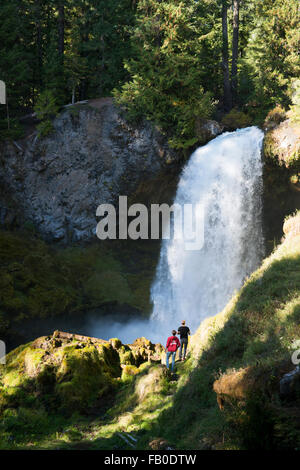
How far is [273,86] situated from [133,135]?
397 inches

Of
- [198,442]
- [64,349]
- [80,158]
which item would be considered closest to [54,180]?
[80,158]

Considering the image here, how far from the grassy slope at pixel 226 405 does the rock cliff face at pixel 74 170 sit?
1398 cm

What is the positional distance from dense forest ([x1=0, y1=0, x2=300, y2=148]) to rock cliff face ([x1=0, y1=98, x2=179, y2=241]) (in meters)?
1.29

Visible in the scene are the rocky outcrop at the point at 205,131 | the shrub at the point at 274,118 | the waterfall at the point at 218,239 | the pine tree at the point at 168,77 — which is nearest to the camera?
the waterfall at the point at 218,239

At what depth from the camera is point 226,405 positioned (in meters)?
5.75

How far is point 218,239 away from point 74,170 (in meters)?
11.2

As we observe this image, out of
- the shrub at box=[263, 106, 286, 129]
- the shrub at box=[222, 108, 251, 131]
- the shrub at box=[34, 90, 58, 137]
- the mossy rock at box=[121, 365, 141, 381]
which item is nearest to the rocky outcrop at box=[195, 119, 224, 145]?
the shrub at box=[222, 108, 251, 131]

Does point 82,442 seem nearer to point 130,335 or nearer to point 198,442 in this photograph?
point 198,442

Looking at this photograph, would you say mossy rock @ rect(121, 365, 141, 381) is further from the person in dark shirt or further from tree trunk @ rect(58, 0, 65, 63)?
tree trunk @ rect(58, 0, 65, 63)

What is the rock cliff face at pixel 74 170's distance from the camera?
2336cm

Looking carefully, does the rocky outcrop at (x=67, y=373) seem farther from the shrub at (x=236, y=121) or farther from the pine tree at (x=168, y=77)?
the shrub at (x=236, y=121)

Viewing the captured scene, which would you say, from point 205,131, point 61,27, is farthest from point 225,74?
point 61,27

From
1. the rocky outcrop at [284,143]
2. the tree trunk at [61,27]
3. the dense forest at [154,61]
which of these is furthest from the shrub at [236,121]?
the tree trunk at [61,27]

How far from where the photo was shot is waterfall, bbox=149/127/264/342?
64.6 feet
